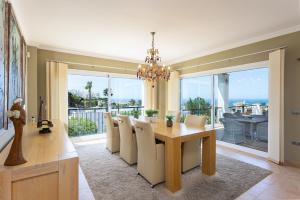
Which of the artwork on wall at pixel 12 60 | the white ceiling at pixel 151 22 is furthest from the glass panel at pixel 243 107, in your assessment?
the artwork on wall at pixel 12 60

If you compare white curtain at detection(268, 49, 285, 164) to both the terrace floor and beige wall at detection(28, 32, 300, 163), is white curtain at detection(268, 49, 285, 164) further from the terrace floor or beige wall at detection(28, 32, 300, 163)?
the terrace floor

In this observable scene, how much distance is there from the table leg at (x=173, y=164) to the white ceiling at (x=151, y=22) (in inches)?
76.2

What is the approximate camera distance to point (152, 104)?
575cm

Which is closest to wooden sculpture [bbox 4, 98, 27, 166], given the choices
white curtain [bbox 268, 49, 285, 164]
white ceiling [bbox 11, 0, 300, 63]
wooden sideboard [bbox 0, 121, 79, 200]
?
wooden sideboard [bbox 0, 121, 79, 200]

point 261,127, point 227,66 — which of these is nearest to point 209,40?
point 227,66

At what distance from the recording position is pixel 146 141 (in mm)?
2328

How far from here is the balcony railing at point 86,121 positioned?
193 inches

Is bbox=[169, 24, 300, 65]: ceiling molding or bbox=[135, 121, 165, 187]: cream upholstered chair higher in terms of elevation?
bbox=[169, 24, 300, 65]: ceiling molding

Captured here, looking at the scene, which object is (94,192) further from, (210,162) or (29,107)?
(29,107)

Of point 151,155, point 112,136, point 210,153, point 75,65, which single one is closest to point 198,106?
point 210,153

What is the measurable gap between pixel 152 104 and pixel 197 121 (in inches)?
110

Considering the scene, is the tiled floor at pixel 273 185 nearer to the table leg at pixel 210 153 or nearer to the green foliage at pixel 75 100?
the table leg at pixel 210 153

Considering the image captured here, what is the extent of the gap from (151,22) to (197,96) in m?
2.95

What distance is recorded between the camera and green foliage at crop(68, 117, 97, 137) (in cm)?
490
